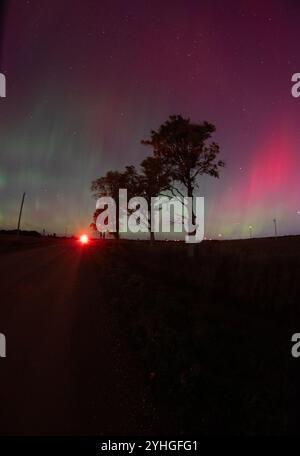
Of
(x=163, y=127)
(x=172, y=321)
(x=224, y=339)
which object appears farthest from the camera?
Result: (x=163, y=127)

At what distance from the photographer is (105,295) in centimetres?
1038

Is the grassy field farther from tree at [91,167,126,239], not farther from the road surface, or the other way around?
tree at [91,167,126,239]

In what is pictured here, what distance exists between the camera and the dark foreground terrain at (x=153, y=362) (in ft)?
11.9

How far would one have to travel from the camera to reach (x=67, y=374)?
15.2 feet

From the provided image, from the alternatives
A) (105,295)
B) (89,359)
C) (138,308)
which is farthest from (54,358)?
(105,295)

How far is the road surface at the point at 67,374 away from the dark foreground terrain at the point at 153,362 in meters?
0.02

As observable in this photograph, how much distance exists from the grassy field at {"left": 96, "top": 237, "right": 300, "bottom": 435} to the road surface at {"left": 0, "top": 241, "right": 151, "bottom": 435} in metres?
0.42

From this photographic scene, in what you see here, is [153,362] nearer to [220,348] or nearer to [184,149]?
[220,348]

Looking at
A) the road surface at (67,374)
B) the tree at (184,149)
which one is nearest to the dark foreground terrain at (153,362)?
the road surface at (67,374)

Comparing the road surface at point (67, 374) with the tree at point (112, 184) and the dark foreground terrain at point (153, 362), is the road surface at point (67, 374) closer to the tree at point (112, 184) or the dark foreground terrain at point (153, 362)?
the dark foreground terrain at point (153, 362)
